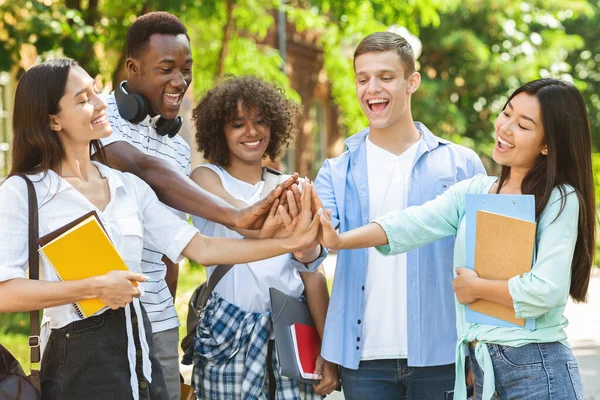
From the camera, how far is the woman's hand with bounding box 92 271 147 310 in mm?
2666

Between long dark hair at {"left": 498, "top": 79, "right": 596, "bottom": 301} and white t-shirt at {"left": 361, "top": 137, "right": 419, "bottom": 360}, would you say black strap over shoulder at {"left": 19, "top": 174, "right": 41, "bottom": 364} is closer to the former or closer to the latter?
white t-shirt at {"left": 361, "top": 137, "right": 419, "bottom": 360}

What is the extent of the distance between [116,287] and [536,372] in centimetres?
146

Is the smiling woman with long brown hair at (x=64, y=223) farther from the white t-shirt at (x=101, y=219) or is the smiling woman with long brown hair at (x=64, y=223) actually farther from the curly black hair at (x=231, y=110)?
the curly black hair at (x=231, y=110)

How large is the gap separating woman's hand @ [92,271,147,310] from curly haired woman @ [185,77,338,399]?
723 mm

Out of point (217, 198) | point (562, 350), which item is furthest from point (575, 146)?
point (217, 198)

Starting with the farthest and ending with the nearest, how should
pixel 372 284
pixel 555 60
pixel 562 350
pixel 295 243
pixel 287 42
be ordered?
pixel 287 42 → pixel 555 60 → pixel 372 284 → pixel 295 243 → pixel 562 350

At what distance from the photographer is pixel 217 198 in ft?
11.0

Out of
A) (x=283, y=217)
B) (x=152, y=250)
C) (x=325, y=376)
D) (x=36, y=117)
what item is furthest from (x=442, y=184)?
(x=36, y=117)

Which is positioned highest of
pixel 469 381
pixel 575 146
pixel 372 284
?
pixel 575 146

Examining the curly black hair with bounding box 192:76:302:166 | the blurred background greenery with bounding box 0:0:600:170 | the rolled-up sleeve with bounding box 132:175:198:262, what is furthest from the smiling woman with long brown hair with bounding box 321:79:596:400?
the blurred background greenery with bounding box 0:0:600:170

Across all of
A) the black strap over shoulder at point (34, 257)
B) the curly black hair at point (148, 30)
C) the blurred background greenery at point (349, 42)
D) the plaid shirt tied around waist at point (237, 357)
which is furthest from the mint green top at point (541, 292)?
the blurred background greenery at point (349, 42)

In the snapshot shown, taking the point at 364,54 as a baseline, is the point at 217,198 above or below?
below

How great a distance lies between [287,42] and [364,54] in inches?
766

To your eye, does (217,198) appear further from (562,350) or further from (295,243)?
(562,350)
